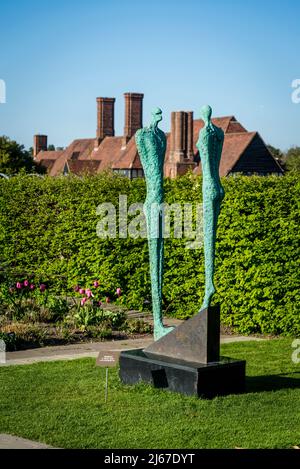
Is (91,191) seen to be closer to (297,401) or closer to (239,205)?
(239,205)

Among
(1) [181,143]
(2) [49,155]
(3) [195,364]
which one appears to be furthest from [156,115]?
(2) [49,155]

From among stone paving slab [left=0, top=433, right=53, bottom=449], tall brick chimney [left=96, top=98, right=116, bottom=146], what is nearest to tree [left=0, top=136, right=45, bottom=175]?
tall brick chimney [left=96, top=98, right=116, bottom=146]

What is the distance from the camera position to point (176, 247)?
14.7 metres

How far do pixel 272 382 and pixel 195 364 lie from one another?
1.40 meters

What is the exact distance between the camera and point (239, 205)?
43.9 ft

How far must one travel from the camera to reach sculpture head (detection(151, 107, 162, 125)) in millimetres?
8992

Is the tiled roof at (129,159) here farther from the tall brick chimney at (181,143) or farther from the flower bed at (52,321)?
the flower bed at (52,321)

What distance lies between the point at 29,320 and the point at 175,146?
146 feet

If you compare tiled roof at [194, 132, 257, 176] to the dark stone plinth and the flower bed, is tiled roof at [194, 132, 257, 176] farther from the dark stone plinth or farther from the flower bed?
the dark stone plinth

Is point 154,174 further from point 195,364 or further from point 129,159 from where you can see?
point 129,159

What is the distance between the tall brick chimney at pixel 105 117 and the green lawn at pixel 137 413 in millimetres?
64653

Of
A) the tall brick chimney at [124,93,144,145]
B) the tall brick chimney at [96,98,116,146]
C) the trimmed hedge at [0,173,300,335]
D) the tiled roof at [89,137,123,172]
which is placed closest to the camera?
the trimmed hedge at [0,173,300,335]

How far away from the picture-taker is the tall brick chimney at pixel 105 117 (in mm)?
72938

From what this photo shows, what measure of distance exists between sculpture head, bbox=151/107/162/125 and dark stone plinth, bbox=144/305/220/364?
7.68 feet
